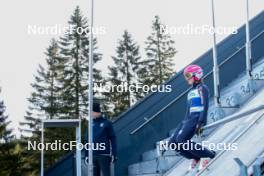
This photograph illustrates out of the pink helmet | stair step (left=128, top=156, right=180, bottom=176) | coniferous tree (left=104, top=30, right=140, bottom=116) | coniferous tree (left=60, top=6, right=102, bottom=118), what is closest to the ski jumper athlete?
the pink helmet

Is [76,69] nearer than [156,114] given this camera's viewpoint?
No

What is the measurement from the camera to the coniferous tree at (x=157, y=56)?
42375mm

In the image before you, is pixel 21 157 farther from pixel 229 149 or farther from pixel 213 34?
pixel 229 149

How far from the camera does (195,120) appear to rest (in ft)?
22.1

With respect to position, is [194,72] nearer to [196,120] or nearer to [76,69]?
[196,120]

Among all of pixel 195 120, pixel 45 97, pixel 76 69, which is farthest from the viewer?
pixel 45 97

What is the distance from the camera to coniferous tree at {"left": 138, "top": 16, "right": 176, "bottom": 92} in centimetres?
4238

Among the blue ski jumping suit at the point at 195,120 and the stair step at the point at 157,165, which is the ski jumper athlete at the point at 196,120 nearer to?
the blue ski jumping suit at the point at 195,120

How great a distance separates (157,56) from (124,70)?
10.9 feet

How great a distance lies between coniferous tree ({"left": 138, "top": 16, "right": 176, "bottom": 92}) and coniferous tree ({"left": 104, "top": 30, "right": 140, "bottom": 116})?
0.83m

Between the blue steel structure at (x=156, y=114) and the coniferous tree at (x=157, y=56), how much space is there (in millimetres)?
29723

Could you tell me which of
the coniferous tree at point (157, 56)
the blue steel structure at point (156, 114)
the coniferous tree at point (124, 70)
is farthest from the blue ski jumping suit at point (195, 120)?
the coniferous tree at point (157, 56)

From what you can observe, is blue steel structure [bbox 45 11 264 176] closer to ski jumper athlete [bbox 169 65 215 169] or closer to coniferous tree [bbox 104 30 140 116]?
ski jumper athlete [bbox 169 65 215 169]

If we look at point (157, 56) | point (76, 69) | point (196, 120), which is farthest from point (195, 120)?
point (157, 56)
